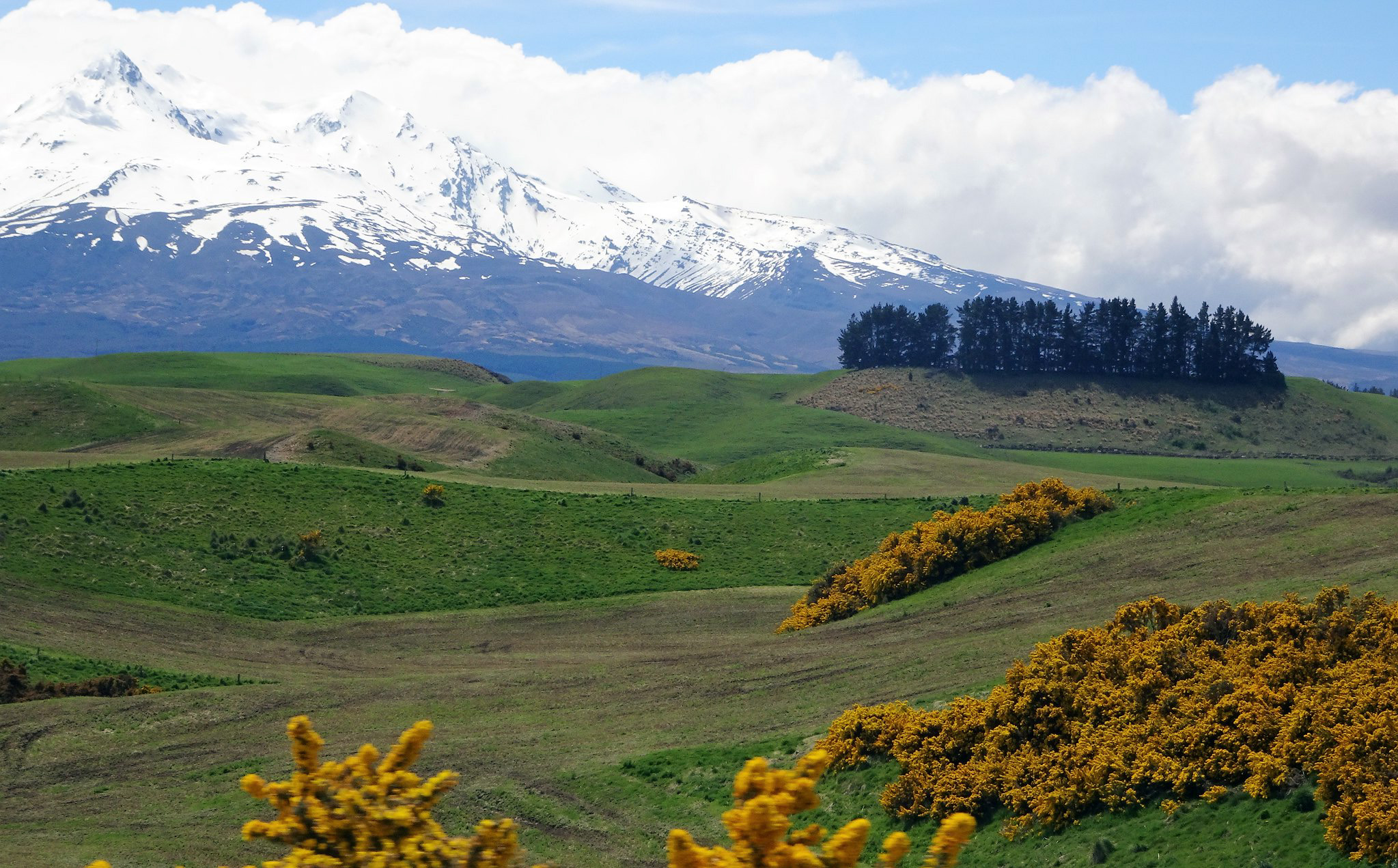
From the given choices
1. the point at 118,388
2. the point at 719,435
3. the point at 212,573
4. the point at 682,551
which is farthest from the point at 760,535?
the point at 719,435

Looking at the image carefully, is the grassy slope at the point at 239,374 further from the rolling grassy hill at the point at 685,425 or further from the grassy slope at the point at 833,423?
the grassy slope at the point at 833,423

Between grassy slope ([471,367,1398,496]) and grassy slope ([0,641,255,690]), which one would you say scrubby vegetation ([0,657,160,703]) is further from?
grassy slope ([471,367,1398,496])

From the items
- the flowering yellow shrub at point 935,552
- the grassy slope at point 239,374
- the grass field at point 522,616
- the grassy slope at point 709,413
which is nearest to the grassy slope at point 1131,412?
the grassy slope at point 709,413

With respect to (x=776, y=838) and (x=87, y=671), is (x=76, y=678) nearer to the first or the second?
(x=87, y=671)

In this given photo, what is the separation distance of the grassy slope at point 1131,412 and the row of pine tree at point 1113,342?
3.12 meters

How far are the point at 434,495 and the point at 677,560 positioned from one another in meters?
14.9

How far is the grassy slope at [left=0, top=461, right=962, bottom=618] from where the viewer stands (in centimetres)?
5578

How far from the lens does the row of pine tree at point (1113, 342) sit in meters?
169

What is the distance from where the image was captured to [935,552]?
5478 centimetres

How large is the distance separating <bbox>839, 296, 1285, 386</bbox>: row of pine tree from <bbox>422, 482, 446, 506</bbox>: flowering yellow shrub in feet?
353

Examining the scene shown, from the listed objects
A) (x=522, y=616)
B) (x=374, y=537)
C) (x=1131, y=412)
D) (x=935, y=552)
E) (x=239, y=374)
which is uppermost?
(x=1131, y=412)

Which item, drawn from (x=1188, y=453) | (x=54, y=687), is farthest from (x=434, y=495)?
(x=1188, y=453)

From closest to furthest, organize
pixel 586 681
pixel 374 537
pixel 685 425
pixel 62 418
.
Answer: pixel 586 681
pixel 374 537
pixel 62 418
pixel 685 425

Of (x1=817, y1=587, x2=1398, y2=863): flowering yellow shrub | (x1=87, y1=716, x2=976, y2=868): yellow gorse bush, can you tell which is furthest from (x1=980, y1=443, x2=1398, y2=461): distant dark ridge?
(x1=87, y1=716, x2=976, y2=868): yellow gorse bush
